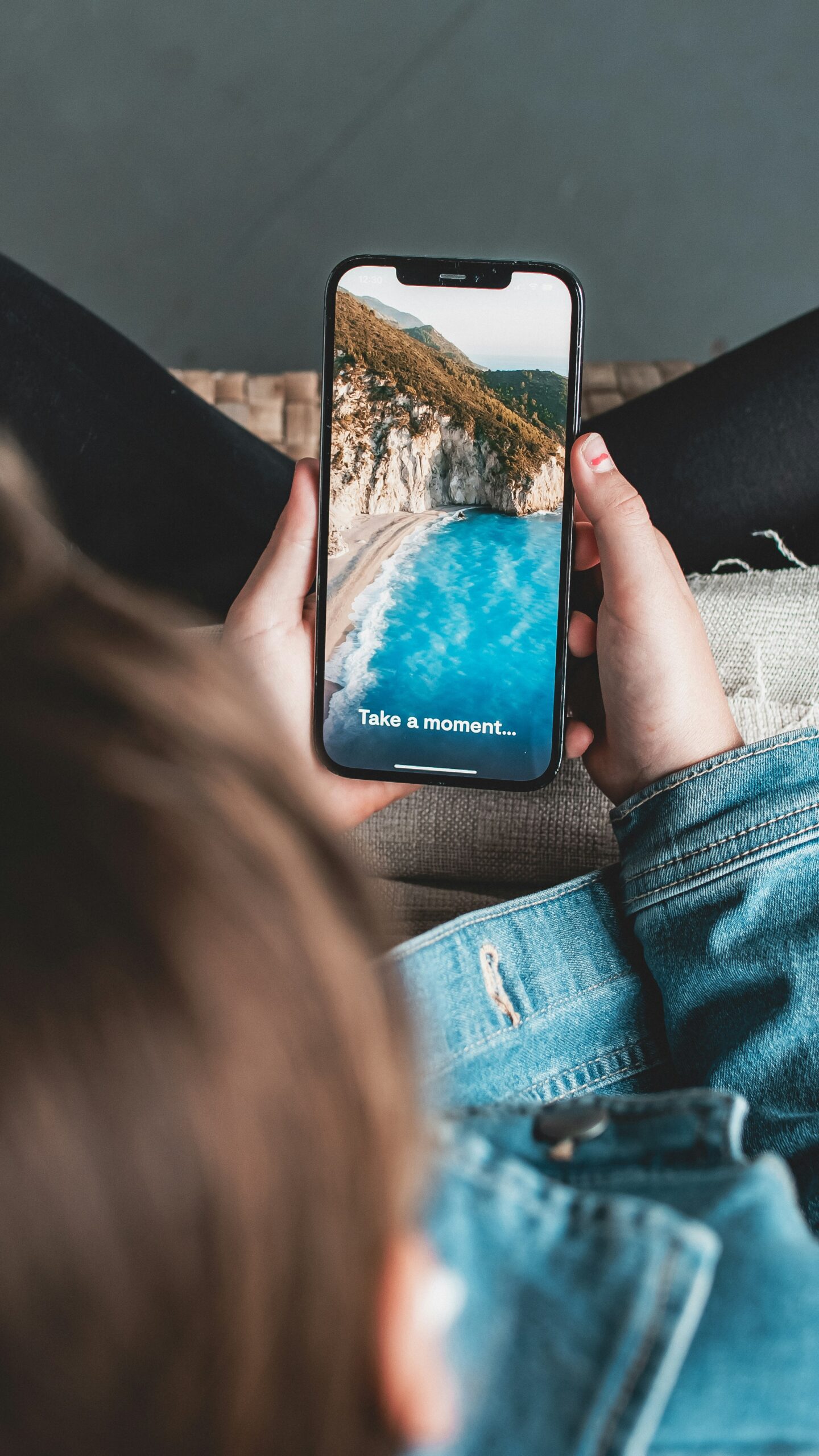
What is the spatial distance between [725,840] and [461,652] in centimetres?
15

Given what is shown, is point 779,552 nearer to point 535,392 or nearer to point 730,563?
point 730,563

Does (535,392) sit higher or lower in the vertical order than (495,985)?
higher

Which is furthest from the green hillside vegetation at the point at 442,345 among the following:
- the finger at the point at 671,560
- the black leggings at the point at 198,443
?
the black leggings at the point at 198,443

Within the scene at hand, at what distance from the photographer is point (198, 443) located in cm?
69

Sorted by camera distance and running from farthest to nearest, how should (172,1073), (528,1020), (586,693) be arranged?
(586,693), (528,1020), (172,1073)

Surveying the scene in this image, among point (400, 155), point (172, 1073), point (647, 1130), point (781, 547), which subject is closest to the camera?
point (172, 1073)

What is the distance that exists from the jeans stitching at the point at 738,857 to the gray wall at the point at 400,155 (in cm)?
91

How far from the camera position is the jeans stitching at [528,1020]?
16.2 inches

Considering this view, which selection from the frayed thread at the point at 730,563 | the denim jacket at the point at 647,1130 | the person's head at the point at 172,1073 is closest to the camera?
the person's head at the point at 172,1073

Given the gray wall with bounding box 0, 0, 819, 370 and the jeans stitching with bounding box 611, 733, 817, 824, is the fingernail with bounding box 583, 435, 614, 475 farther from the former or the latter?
the gray wall with bounding box 0, 0, 819, 370

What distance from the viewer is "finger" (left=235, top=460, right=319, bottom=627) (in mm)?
490

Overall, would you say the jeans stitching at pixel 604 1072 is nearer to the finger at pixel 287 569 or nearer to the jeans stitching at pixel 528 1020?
the jeans stitching at pixel 528 1020

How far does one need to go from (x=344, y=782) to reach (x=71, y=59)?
1.14 meters

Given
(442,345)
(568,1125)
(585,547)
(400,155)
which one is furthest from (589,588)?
(400,155)
